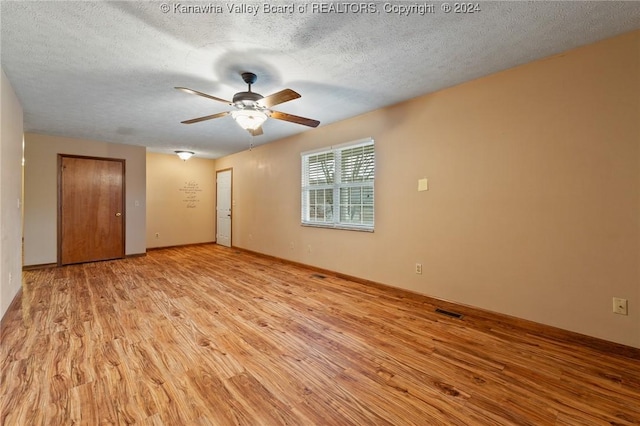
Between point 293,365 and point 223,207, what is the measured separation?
20.3 ft

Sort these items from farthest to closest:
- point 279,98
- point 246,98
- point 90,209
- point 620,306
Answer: point 90,209 → point 246,98 → point 279,98 → point 620,306

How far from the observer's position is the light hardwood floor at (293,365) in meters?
1.59

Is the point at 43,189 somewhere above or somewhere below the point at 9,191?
→ above

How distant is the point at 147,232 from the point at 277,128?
4489mm

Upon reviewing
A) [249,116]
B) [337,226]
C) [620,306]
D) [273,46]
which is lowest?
[620,306]

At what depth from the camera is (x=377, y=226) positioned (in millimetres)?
3939

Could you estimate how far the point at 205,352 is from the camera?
87.7 inches

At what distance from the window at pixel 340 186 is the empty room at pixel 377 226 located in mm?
52

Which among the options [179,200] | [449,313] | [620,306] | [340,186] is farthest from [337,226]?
[179,200]

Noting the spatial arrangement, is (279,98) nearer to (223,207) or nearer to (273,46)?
(273,46)

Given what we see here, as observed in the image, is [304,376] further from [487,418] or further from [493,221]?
[493,221]

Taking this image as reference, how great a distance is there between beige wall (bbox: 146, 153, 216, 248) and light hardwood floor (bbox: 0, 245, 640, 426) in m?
3.68

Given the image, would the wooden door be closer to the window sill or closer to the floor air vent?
the window sill

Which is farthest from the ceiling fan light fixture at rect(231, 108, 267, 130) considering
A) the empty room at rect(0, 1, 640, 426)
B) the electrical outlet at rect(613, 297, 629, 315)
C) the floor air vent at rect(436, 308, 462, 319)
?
the electrical outlet at rect(613, 297, 629, 315)
